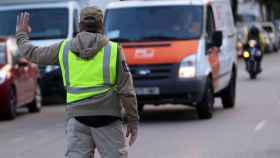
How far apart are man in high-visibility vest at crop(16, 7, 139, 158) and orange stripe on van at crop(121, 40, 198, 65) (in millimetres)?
9472

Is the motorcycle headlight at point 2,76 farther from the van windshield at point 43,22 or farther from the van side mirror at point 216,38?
the van windshield at point 43,22

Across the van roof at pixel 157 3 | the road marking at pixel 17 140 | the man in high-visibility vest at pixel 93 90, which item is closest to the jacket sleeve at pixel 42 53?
the man in high-visibility vest at pixel 93 90

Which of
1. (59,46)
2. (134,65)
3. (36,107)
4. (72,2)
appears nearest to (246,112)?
(134,65)

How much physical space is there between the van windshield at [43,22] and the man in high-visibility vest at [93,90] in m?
15.4

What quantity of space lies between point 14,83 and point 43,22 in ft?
14.3

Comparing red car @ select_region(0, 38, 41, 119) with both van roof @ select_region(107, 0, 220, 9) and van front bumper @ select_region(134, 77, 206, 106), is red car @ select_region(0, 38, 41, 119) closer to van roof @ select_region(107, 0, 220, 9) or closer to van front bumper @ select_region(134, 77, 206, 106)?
van roof @ select_region(107, 0, 220, 9)

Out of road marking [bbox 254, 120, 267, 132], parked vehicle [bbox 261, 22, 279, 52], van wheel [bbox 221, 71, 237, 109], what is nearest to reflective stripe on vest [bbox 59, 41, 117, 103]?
road marking [bbox 254, 120, 267, 132]

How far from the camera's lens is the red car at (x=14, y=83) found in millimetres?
17531

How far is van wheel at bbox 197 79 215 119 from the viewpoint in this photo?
53.3ft

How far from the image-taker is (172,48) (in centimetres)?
1603

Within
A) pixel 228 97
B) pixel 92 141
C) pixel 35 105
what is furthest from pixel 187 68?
pixel 92 141

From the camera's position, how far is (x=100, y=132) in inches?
245

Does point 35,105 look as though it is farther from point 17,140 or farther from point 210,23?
point 17,140

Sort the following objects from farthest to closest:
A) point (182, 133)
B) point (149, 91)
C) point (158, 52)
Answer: point (158, 52) < point (149, 91) < point (182, 133)
